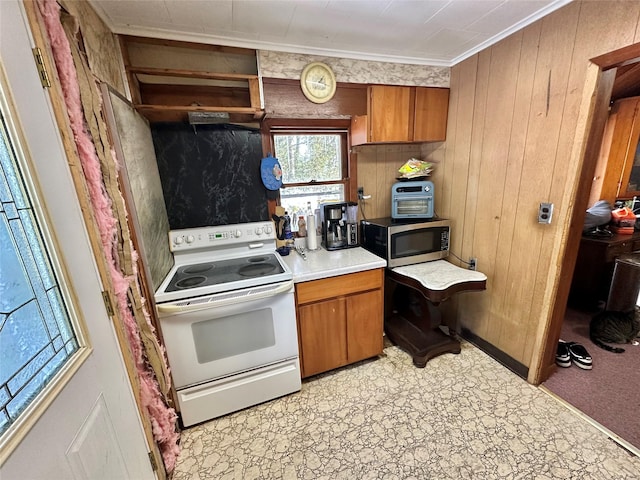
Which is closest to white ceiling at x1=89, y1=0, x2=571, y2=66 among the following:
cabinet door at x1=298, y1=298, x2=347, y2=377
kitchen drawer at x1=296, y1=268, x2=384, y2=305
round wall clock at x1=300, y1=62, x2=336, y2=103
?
round wall clock at x1=300, y1=62, x2=336, y2=103

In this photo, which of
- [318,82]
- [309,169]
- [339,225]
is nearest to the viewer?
[318,82]

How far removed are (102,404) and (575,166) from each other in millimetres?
2467

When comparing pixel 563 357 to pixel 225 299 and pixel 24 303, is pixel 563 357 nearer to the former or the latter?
pixel 225 299

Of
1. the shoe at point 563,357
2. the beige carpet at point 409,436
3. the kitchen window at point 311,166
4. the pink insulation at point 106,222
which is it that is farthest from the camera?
the kitchen window at point 311,166

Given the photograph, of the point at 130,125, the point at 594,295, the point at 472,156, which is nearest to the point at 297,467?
the point at 130,125

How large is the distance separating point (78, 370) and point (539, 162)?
96.0 inches

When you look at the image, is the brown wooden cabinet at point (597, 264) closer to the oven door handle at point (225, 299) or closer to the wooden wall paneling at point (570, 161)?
the wooden wall paneling at point (570, 161)

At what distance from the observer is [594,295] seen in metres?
2.62

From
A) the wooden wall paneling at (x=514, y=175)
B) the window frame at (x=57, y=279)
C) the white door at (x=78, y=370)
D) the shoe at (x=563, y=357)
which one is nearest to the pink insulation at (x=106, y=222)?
the white door at (x=78, y=370)

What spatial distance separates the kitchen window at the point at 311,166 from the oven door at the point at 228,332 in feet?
2.87

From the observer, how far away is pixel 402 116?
2059mm

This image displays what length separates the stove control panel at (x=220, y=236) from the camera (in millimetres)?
1874

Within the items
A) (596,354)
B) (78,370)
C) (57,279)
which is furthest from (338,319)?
(596,354)

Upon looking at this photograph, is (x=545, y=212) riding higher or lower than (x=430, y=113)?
lower
